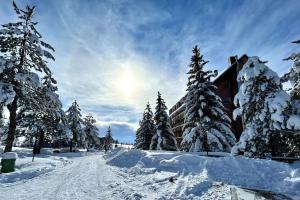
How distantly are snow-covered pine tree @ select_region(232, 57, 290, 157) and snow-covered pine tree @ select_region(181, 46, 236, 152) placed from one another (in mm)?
9988

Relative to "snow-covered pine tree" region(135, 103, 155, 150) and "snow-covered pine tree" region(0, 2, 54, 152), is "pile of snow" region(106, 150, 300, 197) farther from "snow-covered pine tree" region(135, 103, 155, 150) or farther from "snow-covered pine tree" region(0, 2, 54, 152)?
"snow-covered pine tree" region(135, 103, 155, 150)

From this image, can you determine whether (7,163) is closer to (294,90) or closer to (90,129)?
(294,90)

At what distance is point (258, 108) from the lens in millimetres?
14367

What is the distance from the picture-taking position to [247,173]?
34.6ft

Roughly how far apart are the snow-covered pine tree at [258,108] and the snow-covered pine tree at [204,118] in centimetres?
999

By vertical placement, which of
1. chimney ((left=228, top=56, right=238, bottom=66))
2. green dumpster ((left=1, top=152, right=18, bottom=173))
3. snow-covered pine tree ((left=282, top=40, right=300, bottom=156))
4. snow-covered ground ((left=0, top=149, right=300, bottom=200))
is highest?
chimney ((left=228, top=56, right=238, bottom=66))

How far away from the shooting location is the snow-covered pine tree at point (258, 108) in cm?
1355

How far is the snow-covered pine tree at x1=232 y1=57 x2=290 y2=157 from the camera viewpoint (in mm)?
13552

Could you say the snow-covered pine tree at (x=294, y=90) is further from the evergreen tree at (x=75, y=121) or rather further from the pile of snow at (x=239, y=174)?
the evergreen tree at (x=75, y=121)

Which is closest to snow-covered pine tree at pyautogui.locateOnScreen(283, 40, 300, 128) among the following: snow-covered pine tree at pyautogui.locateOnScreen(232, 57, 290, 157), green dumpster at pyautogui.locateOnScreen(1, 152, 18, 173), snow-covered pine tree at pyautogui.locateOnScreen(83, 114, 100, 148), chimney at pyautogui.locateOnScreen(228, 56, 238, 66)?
snow-covered pine tree at pyautogui.locateOnScreen(232, 57, 290, 157)

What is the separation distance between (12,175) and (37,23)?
1347cm

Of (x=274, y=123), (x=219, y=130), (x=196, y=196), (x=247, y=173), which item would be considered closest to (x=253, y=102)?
(x=274, y=123)

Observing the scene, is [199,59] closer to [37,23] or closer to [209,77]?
[209,77]

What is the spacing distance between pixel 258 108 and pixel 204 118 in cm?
1078
